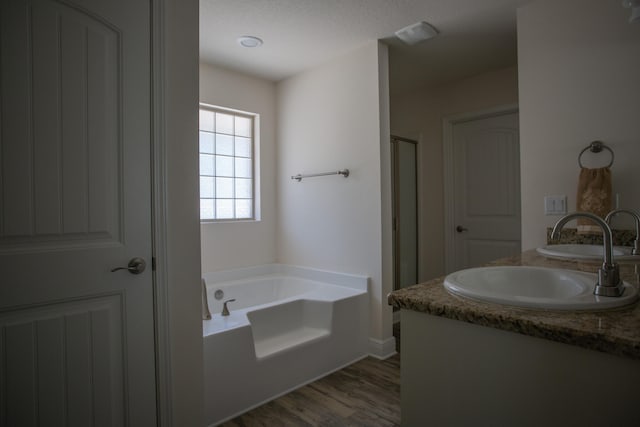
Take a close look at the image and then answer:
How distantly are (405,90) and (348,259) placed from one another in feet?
6.78

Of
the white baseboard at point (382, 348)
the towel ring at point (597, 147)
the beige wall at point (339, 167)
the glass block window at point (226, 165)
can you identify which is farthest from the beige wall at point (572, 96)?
the glass block window at point (226, 165)

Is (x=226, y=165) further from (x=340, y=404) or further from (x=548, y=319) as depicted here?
(x=548, y=319)

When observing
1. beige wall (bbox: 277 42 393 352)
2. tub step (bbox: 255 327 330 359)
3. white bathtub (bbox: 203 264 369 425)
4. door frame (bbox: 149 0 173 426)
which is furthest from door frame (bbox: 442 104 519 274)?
door frame (bbox: 149 0 173 426)

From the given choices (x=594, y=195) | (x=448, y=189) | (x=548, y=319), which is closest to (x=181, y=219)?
(x=548, y=319)

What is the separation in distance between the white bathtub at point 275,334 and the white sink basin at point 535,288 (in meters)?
1.33

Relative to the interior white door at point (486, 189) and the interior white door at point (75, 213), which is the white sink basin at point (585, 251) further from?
the interior white door at point (75, 213)

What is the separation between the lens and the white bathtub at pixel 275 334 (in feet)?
6.18

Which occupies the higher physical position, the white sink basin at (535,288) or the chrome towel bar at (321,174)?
the chrome towel bar at (321,174)

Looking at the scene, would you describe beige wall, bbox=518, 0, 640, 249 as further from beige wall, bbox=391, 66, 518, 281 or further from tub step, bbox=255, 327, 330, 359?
tub step, bbox=255, 327, 330, 359

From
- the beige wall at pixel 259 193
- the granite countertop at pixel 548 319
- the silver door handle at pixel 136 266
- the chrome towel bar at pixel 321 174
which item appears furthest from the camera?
the beige wall at pixel 259 193

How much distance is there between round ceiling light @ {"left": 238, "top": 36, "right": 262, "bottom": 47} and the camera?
2.55m

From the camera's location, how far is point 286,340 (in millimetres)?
2361

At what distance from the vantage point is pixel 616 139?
73.0 inches

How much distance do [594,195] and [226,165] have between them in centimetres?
271
